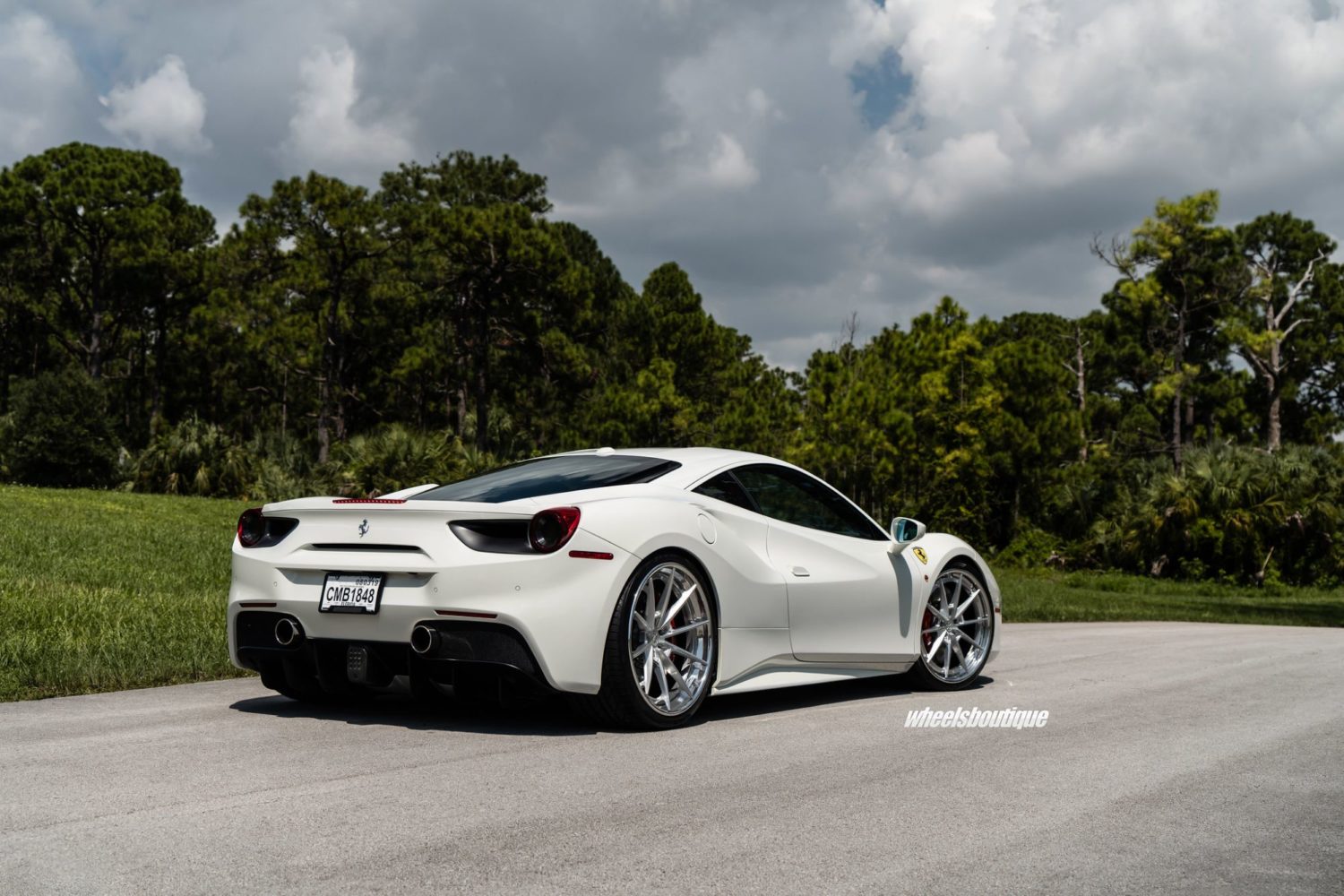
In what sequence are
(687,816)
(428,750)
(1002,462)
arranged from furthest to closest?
1. (1002,462)
2. (428,750)
3. (687,816)

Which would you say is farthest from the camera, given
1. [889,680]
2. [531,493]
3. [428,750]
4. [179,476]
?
[179,476]

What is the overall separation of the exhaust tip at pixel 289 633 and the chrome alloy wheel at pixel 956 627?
3.65 meters

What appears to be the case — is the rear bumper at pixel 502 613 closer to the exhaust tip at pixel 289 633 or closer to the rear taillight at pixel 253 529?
the exhaust tip at pixel 289 633

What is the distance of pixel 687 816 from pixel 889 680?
3.95m

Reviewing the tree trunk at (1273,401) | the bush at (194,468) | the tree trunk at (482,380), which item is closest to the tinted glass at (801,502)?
the bush at (194,468)

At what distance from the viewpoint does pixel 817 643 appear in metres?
6.56

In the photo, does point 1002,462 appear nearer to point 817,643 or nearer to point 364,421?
point 364,421

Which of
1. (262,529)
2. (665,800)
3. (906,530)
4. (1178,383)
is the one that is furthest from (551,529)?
(1178,383)

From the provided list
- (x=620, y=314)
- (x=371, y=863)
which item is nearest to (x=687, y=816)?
(x=371, y=863)

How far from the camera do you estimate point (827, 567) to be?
22.2 ft

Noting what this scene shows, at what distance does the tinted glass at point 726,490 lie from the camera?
6.30m

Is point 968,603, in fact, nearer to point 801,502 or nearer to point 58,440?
point 801,502

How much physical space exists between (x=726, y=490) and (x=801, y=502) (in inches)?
28.1

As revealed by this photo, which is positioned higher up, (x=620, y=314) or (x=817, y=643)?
(x=620, y=314)
